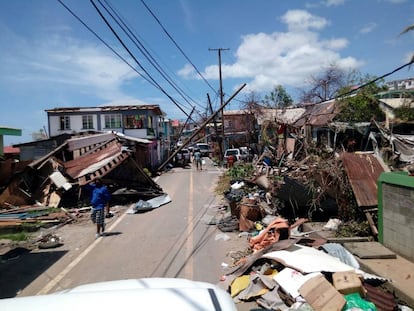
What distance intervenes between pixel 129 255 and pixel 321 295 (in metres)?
4.89

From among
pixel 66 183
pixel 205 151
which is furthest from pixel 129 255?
pixel 205 151

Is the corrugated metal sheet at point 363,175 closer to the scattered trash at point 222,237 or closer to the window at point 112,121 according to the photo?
the scattered trash at point 222,237

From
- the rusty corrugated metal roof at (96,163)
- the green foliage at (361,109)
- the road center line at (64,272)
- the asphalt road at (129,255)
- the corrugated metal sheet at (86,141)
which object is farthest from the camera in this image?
the corrugated metal sheet at (86,141)

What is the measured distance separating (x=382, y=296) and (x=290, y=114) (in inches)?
1214

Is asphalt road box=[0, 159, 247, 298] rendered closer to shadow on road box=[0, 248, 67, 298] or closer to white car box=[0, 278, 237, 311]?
shadow on road box=[0, 248, 67, 298]

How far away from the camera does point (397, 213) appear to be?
7699mm

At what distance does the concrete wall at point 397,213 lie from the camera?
23.8ft

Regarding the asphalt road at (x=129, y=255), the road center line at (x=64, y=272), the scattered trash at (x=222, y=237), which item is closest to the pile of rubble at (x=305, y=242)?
the scattered trash at (x=222, y=237)

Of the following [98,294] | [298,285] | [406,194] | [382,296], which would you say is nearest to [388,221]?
[406,194]

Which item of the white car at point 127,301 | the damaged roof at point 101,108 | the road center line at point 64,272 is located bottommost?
the road center line at point 64,272

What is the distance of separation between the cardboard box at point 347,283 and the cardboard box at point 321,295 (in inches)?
7.9

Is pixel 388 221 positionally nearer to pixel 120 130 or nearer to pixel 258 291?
pixel 258 291

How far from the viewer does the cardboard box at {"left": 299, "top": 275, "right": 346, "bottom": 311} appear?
5.13 metres

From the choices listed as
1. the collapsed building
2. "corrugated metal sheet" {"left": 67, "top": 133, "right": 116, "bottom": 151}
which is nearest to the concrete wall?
the collapsed building
